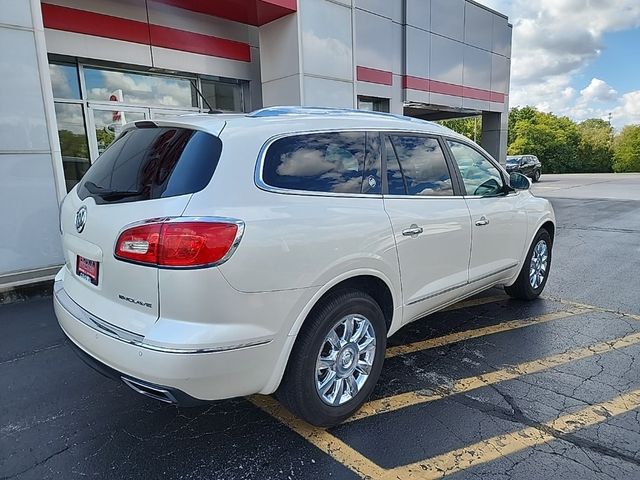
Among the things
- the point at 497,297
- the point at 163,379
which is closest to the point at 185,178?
the point at 163,379

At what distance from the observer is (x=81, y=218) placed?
2.60 meters

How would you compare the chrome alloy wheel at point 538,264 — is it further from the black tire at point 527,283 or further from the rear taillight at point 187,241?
the rear taillight at point 187,241

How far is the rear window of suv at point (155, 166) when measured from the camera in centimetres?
224

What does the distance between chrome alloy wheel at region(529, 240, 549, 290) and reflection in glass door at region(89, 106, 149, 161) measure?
7.16 metres

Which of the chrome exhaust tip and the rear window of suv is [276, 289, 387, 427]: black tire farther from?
the rear window of suv

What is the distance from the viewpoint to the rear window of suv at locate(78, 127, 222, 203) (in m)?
2.24

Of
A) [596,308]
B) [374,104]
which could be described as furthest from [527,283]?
[374,104]

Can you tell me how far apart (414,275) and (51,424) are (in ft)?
8.37

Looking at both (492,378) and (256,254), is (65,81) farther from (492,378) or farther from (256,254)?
(492,378)

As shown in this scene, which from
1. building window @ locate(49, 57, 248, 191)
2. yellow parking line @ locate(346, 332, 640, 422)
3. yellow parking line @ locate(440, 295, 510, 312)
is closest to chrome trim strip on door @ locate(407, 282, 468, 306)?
yellow parking line @ locate(346, 332, 640, 422)

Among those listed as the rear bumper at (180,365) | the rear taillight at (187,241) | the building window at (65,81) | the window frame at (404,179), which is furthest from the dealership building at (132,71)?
the window frame at (404,179)

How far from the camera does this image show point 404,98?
13.4 meters

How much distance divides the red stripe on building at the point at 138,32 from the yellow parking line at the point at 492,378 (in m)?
7.88

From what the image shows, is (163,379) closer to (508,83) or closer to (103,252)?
(103,252)
